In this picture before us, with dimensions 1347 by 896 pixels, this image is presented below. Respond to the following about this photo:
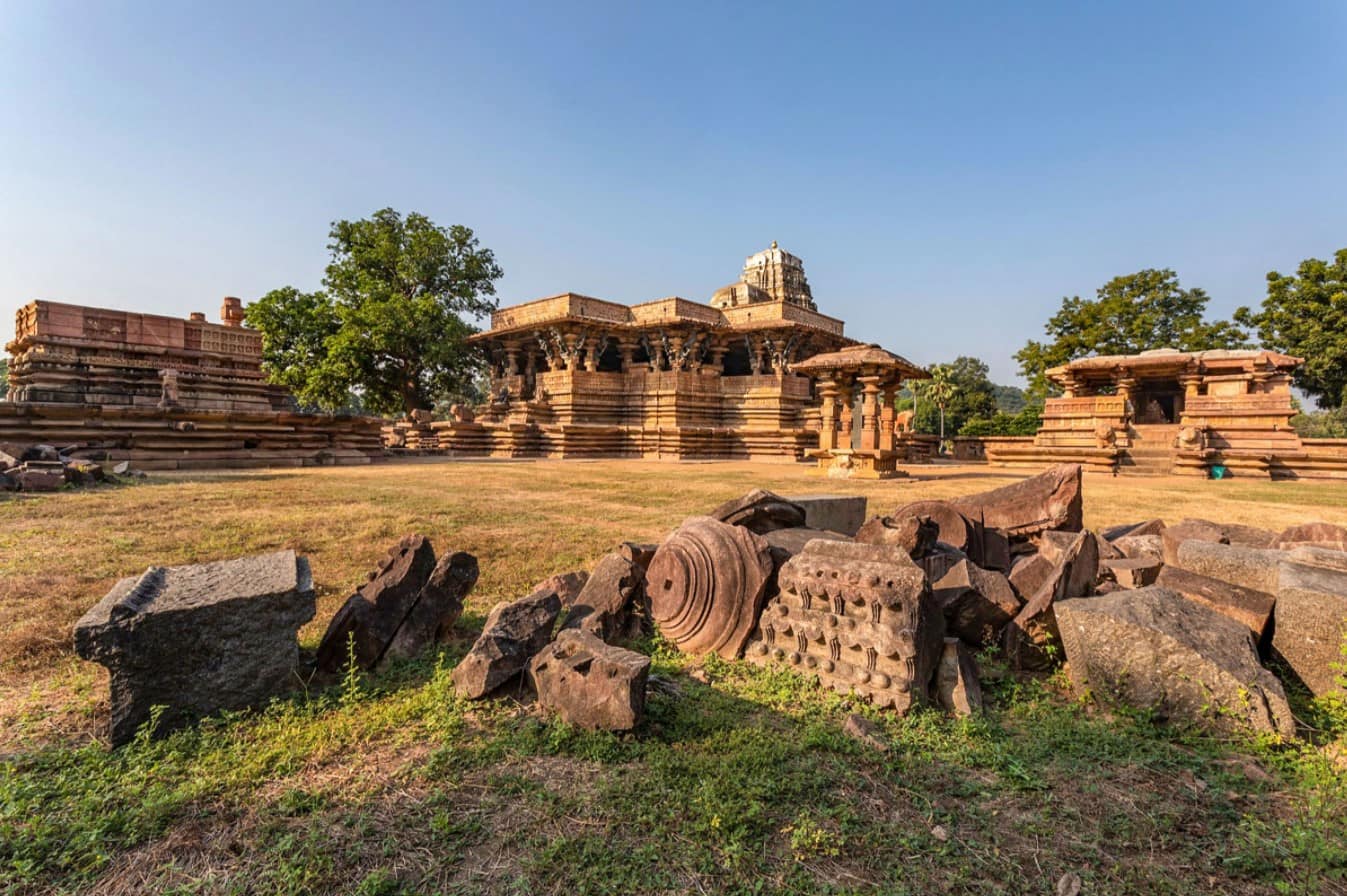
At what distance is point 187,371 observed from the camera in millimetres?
15141

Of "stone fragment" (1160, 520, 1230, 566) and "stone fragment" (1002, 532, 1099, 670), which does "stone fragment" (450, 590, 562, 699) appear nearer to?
"stone fragment" (1002, 532, 1099, 670)

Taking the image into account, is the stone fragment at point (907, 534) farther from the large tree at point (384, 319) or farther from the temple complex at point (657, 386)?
the large tree at point (384, 319)

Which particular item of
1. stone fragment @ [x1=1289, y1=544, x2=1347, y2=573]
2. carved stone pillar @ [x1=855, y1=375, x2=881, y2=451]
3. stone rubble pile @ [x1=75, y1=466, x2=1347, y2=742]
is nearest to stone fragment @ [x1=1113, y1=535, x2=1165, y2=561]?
stone rubble pile @ [x1=75, y1=466, x2=1347, y2=742]

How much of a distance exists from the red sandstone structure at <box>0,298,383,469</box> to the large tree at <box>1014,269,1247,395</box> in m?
34.8

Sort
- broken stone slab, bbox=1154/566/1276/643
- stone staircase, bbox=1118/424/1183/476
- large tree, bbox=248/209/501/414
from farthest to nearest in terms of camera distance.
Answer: large tree, bbox=248/209/501/414 → stone staircase, bbox=1118/424/1183/476 → broken stone slab, bbox=1154/566/1276/643

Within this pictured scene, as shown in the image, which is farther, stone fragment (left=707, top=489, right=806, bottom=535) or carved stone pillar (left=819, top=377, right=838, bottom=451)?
carved stone pillar (left=819, top=377, right=838, bottom=451)

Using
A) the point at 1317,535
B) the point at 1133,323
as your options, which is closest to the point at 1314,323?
the point at 1133,323

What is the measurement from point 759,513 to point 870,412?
11773mm

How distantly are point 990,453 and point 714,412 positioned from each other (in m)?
11.3

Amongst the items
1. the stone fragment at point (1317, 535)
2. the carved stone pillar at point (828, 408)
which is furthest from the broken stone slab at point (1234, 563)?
the carved stone pillar at point (828, 408)

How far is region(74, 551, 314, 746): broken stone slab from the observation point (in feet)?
7.08

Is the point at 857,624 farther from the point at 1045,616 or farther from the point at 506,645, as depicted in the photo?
the point at 506,645

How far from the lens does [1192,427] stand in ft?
50.5

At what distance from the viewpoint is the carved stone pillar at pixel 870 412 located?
1463cm
